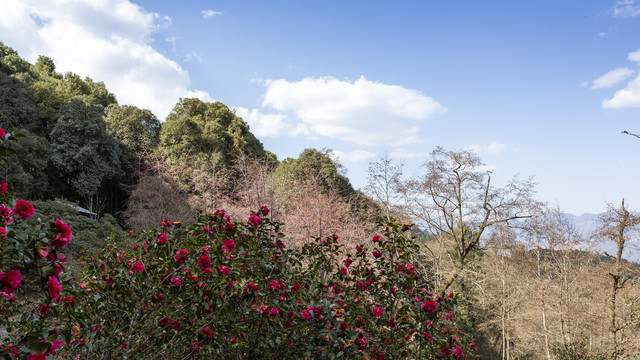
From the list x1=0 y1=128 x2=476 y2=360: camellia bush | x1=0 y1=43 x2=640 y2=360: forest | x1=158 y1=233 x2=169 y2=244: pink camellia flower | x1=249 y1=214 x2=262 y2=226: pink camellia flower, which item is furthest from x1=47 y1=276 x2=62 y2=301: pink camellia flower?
x1=249 y1=214 x2=262 y2=226: pink camellia flower

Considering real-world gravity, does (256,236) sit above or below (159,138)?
below

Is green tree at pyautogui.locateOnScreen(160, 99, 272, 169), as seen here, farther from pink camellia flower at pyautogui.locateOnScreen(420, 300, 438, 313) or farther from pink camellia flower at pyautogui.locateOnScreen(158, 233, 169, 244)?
pink camellia flower at pyautogui.locateOnScreen(420, 300, 438, 313)

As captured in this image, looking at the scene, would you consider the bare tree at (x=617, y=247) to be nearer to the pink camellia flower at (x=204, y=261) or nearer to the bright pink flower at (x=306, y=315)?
the bright pink flower at (x=306, y=315)

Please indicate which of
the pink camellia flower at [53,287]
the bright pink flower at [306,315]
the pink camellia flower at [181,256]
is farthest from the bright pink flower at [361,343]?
the pink camellia flower at [53,287]

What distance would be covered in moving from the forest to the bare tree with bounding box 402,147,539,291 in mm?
45

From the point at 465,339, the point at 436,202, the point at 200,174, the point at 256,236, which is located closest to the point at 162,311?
the point at 256,236

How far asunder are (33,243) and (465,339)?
3.16 meters

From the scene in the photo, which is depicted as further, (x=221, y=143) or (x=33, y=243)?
(x=221, y=143)

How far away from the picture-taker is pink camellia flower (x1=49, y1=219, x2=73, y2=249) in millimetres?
1280

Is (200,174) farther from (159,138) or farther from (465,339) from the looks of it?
(465,339)

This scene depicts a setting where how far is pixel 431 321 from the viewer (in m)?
2.53

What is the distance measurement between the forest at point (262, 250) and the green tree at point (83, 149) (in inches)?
3.1

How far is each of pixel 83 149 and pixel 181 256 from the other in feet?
53.6

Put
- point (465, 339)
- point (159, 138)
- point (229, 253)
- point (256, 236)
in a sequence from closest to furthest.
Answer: point (229, 253), point (256, 236), point (465, 339), point (159, 138)
